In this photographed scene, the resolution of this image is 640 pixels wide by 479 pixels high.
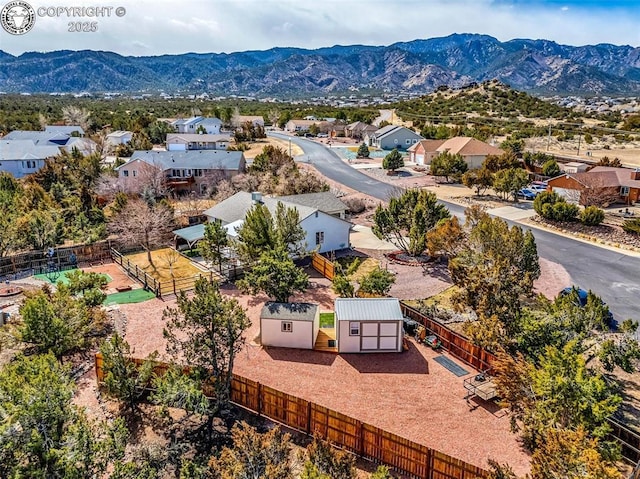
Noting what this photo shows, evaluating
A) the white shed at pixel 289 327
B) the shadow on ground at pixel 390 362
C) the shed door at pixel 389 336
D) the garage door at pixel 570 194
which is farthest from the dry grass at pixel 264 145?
the shadow on ground at pixel 390 362

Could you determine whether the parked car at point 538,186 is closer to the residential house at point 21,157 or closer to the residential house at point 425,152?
the residential house at point 425,152

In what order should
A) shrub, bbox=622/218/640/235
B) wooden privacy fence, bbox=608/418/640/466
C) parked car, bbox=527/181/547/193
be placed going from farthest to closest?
parked car, bbox=527/181/547/193
shrub, bbox=622/218/640/235
wooden privacy fence, bbox=608/418/640/466

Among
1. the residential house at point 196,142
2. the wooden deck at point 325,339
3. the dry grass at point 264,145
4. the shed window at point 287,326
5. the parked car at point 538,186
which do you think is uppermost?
the residential house at point 196,142

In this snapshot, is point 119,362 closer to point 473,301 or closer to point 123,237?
point 473,301

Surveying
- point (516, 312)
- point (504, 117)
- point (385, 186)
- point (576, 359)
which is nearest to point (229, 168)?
point (385, 186)

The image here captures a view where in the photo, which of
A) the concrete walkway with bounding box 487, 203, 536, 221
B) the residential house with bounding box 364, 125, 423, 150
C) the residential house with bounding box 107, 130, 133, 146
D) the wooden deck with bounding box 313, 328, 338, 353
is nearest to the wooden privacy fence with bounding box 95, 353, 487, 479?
Result: the wooden deck with bounding box 313, 328, 338, 353

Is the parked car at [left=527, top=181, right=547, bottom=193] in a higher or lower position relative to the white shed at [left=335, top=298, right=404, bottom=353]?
higher

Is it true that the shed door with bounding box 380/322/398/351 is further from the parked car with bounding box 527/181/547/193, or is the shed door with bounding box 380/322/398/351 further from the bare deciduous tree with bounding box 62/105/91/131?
the bare deciduous tree with bounding box 62/105/91/131
